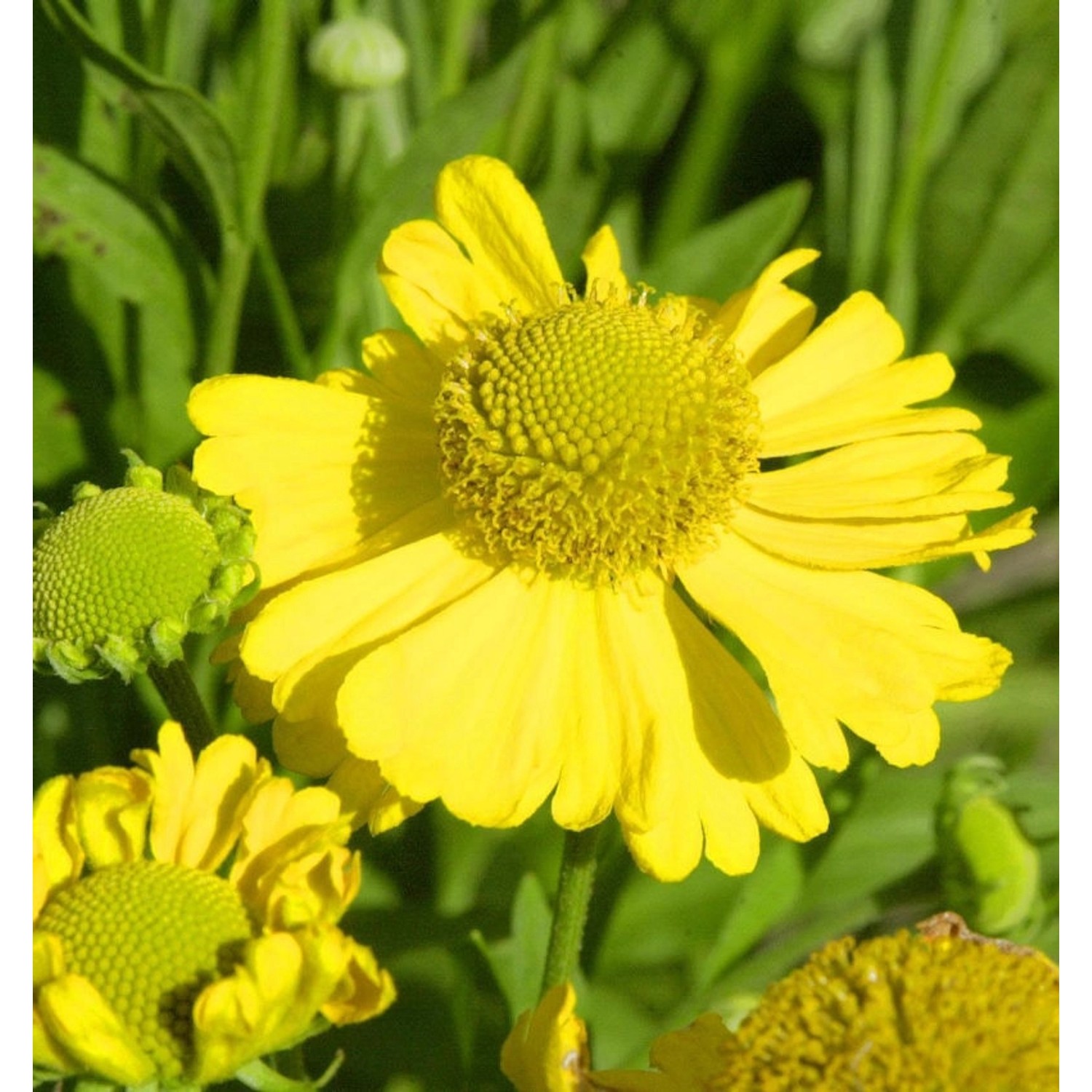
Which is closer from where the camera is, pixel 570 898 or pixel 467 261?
pixel 570 898

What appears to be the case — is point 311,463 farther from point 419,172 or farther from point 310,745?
point 419,172

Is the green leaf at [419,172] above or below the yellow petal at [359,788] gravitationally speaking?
above

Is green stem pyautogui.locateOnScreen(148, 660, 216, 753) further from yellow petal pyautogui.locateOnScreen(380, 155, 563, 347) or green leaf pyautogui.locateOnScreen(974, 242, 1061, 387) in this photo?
green leaf pyautogui.locateOnScreen(974, 242, 1061, 387)

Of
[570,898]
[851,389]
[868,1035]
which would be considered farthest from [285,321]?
[868,1035]

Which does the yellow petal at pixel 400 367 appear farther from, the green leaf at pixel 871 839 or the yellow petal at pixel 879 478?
the green leaf at pixel 871 839

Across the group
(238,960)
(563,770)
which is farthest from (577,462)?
(238,960)

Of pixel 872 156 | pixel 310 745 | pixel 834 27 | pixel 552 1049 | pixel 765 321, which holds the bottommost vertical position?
pixel 552 1049

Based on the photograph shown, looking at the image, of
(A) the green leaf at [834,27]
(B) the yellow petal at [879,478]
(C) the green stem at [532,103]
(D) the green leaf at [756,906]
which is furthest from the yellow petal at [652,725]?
(A) the green leaf at [834,27]
